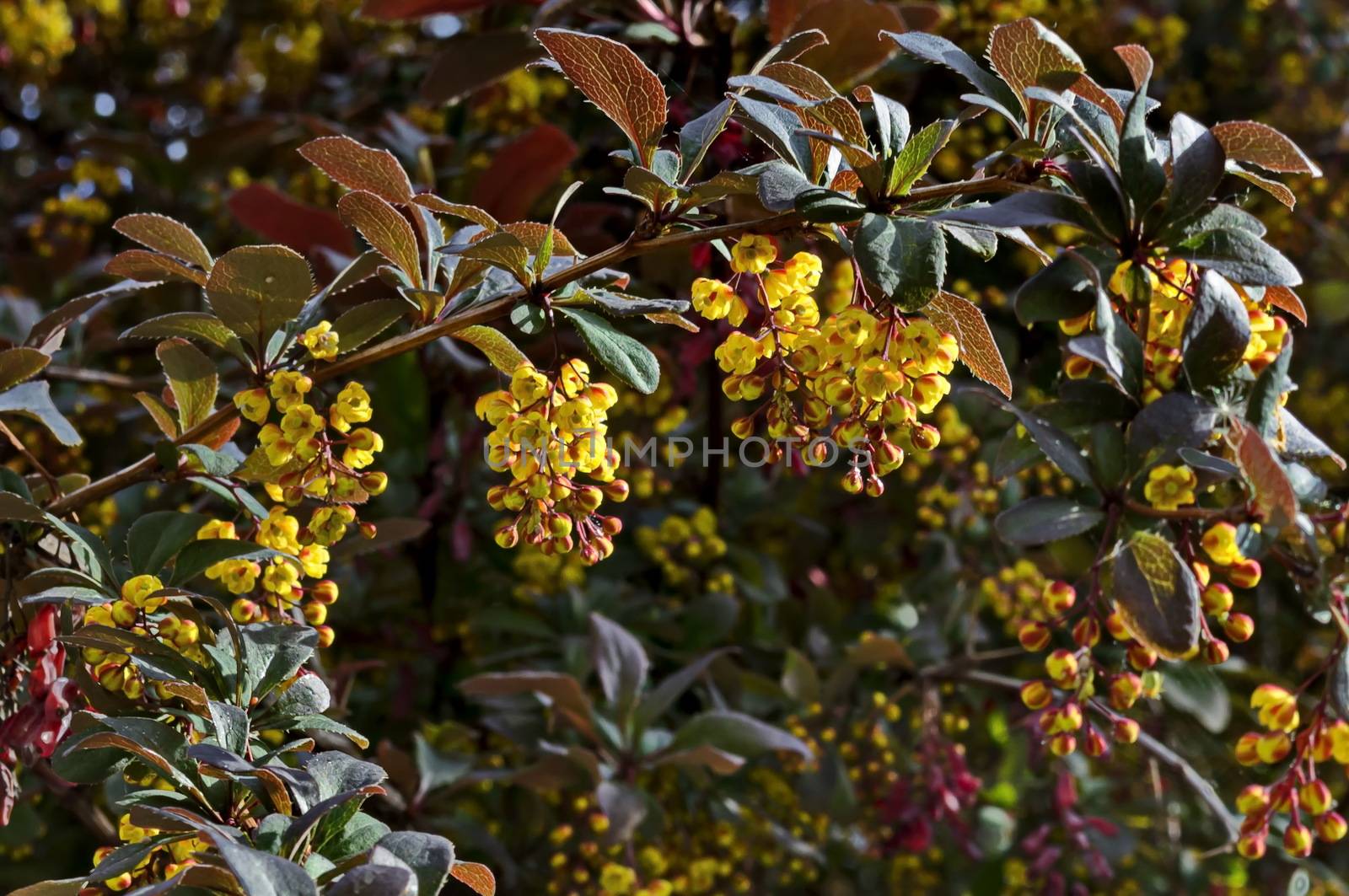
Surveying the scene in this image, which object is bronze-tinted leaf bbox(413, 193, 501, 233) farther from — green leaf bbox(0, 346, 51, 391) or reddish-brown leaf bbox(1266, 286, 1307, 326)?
reddish-brown leaf bbox(1266, 286, 1307, 326)

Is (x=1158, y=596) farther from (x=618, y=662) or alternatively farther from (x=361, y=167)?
(x=618, y=662)

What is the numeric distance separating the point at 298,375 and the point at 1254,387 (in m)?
0.74

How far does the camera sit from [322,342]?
3.37 feet

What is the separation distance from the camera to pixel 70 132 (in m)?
3.12

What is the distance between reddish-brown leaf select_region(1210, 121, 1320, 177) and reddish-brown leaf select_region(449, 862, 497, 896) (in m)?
0.78

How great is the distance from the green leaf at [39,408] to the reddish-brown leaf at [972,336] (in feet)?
2.61

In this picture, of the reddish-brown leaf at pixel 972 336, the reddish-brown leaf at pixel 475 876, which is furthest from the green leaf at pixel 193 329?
the reddish-brown leaf at pixel 972 336

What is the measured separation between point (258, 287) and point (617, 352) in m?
0.31

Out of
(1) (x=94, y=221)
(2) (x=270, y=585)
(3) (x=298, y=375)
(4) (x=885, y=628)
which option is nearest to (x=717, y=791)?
(4) (x=885, y=628)

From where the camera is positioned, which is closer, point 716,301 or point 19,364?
point 716,301

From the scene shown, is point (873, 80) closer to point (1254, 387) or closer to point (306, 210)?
point (306, 210)

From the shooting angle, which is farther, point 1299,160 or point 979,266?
Answer: point 979,266

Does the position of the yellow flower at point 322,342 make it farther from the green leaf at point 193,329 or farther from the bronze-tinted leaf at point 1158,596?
the bronze-tinted leaf at point 1158,596

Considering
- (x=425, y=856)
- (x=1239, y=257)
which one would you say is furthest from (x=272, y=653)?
(x=1239, y=257)
